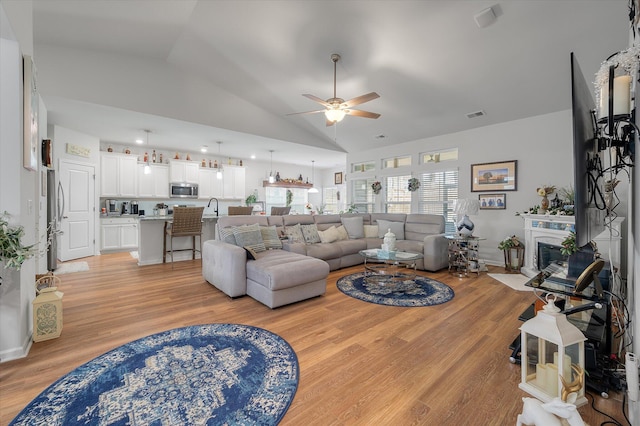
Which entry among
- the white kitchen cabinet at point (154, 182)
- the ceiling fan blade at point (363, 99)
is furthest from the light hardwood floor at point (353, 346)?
the white kitchen cabinet at point (154, 182)

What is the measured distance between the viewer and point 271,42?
4090 mm

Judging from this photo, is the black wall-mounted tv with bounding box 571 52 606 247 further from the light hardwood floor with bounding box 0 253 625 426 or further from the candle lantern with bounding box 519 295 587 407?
the light hardwood floor with bounding box 0 253 625 426

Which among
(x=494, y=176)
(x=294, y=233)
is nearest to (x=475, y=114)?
(x=494, y=176)

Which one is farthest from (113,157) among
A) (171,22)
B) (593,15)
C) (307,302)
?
(593,15)

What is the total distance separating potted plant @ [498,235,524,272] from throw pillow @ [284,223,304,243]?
11.6 ft

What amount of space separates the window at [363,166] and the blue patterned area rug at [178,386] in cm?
605

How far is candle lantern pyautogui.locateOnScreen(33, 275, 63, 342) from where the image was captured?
2.27 m

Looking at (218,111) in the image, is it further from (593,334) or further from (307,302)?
(593,334)

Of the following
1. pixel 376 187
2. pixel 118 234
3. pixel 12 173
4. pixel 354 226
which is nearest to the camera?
pixel 12 173

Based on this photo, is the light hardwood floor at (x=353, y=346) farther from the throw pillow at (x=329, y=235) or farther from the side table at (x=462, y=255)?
the throw pillow at (x=329, y=235)

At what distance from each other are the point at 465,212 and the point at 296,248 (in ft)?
9.85

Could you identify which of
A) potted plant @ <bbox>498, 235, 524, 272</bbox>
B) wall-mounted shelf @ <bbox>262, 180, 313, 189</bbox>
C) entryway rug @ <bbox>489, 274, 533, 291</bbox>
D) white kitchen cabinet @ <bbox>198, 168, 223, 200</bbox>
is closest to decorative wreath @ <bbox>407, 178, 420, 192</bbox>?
potted plant @ <bbox>498, 235, 524, 272</bbox>

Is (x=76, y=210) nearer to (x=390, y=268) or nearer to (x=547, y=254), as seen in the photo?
(x=390, y=268)

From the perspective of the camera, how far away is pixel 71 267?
Result: 15.8 feet
